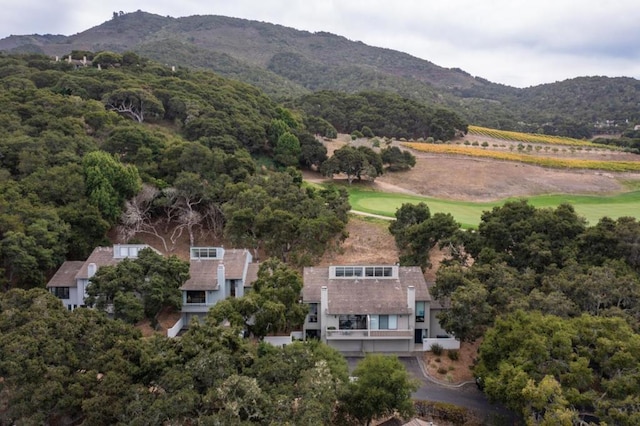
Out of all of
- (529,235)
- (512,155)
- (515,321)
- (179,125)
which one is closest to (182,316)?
(515,321)

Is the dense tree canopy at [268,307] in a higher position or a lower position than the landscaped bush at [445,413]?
higher

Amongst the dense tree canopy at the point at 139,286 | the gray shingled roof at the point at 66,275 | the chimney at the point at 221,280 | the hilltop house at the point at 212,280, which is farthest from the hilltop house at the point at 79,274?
the chimney at the point at 221,280

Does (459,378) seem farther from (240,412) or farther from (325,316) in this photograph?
(240,412)

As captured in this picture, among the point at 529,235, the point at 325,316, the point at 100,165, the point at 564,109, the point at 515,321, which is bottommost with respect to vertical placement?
the point at 325,316

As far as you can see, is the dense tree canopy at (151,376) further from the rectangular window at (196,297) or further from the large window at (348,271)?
the rectangular window at (196,297)

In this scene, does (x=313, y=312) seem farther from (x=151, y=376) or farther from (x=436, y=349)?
(x=151, y=376)

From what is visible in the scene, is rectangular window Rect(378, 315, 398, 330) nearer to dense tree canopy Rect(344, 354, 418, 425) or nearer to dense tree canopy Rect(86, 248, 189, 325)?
dense tree canopy Rect(344, 354, 418, 425)

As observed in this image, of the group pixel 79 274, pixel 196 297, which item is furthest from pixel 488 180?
pixel 79 274
